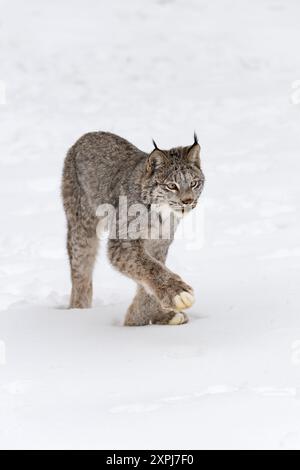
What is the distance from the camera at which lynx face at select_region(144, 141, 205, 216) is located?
5.73 metres

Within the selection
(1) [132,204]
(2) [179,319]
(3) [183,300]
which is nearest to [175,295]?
(3) [183,300]

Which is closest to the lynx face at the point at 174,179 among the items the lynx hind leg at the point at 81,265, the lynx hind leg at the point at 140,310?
the lynx hind leg at the point at 140,310

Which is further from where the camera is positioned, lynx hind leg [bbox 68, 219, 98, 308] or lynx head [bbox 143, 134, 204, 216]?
lynx hind leg [bbox 68, 219, 98, 308]

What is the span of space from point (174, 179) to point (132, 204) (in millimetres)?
408

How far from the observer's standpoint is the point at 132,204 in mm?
6027

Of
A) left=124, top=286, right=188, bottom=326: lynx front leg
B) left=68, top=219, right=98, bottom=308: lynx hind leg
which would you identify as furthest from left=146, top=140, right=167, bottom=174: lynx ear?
left=68, top=219, right=98, bottom=308: lynx hind leg

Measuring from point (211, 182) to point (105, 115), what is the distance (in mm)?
2990

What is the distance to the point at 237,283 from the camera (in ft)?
22.8

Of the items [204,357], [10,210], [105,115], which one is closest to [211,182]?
[10,210]

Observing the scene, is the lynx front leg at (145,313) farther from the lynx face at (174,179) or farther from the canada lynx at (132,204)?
the lynx face at (174,179)

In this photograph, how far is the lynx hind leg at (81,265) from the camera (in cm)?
688

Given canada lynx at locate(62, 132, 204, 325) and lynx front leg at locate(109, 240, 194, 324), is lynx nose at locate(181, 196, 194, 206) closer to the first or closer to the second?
canada lynx at locate(62, 132, 204, 325)

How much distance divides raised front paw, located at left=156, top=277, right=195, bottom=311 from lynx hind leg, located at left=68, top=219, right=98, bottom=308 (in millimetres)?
1434

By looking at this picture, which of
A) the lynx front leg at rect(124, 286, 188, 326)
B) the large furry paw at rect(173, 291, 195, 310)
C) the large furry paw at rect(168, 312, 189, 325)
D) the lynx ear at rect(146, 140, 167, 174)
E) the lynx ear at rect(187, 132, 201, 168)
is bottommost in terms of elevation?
the large furry paw at rect(173, 291, 195, 310)
